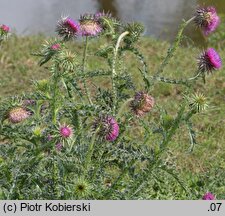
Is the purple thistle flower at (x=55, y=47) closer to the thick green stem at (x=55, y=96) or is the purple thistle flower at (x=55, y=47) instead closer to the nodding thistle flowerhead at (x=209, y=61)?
the thick green stem at (x=55, y=96)

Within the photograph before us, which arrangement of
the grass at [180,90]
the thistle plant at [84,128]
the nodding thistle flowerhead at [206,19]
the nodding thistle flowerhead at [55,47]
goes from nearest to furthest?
the thistle plant at [84,128]
the nodding thistle flowerhead at [55,47]
the nodding thistle flowerhead at [206,19]
the grass at [180,90]

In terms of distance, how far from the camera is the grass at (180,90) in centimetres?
335

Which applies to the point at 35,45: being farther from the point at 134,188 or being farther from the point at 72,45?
the point at 134,188

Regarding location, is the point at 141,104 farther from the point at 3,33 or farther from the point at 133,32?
the point at 3,33

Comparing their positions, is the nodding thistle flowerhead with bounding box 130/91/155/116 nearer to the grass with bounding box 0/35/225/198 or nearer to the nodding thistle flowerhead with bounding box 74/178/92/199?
the nodding thistle flowerhead with bounding box 74/178/92/199

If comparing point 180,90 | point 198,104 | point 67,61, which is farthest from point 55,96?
point 180,90

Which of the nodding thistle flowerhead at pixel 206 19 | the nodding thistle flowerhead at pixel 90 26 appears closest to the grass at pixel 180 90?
the nodding thistle flowerhead at pixel 206 19

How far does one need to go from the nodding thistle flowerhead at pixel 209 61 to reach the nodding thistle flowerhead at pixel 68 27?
0.47 m

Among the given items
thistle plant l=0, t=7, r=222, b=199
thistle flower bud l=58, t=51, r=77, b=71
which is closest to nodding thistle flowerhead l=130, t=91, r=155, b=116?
thistle plant l=0, t=7, r=222, b=199

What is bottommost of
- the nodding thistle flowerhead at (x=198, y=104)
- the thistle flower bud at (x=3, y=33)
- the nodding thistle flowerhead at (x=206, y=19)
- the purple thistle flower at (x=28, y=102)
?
the nodding thistle flowerhead at (x=198, y=104)

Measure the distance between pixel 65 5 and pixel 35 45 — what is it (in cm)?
263

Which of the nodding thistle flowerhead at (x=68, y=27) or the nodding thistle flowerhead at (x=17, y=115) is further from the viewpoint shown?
the nodding thistle flowerhead at (x=68, y=27)

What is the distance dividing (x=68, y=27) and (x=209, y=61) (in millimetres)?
536

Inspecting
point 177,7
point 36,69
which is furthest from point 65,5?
point 36,69
